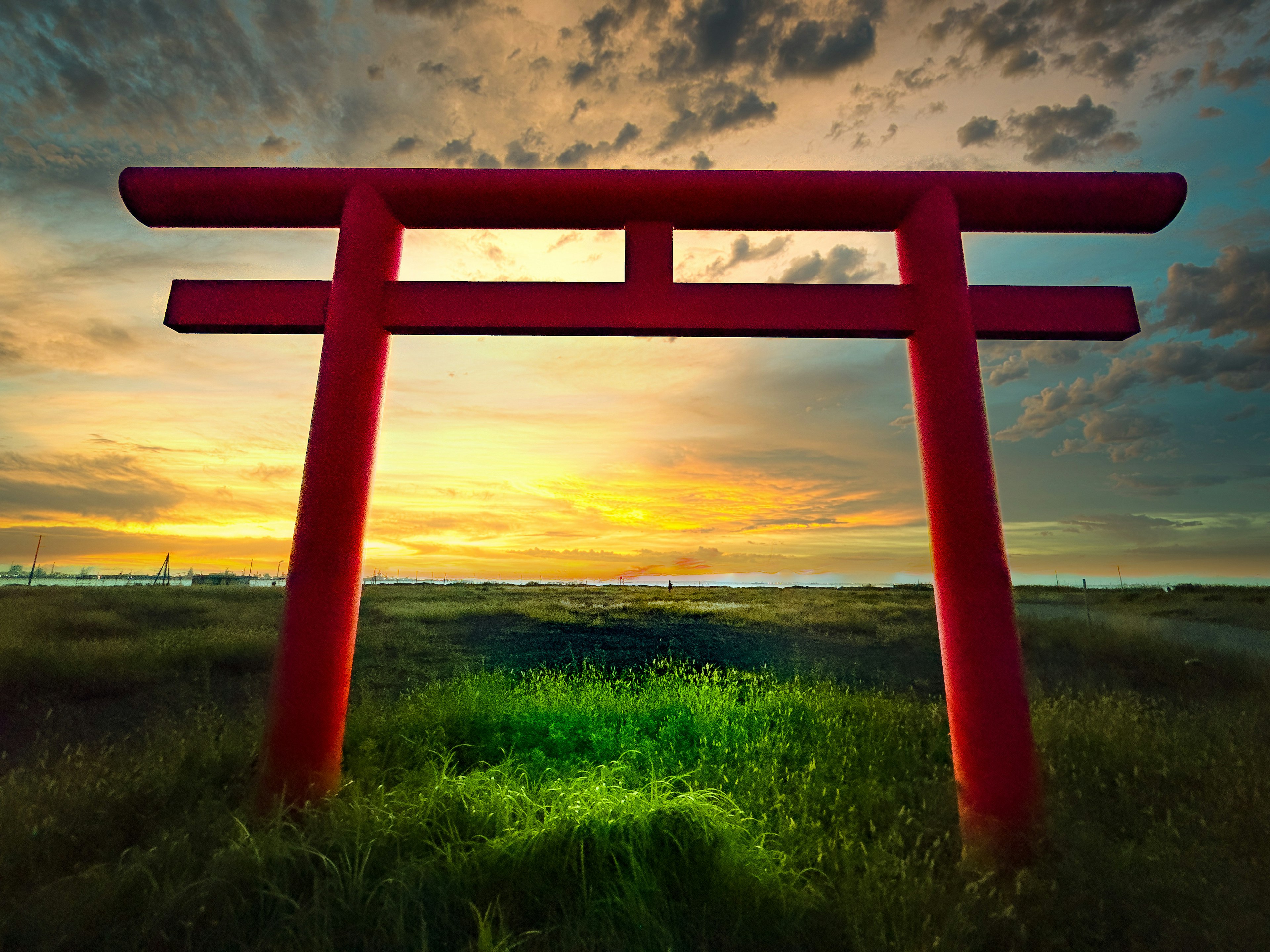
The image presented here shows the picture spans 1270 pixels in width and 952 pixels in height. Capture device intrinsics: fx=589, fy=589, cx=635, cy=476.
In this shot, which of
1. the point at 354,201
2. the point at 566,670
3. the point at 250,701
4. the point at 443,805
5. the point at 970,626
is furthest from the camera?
the point at 566,670

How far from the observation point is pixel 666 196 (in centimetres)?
356

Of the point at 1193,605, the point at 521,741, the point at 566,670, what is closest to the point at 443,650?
the point at 566,670

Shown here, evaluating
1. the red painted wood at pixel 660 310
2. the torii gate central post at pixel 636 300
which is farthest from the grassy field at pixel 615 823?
the red painted wood at pixel 660 310

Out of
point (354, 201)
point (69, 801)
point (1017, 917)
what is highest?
point (354, 201)

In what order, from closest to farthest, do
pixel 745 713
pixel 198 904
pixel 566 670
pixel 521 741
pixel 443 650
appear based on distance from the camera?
pixel 198 904 → pixel 521 741 → pixel 745 713 → pixel 566 670 → pixel 443 650

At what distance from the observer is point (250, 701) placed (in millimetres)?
5758

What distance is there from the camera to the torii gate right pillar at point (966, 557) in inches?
114

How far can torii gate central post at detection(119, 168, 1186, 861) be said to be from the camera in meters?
3.11

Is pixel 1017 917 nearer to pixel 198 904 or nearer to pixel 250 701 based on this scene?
pixel 198 904

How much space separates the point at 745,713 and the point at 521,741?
80.1 inches

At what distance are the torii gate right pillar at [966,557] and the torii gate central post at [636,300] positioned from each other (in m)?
0.01

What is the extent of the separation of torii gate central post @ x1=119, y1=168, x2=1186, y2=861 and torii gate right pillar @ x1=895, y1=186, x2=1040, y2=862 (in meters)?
0.01

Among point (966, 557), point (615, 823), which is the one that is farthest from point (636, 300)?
point (615, 823)

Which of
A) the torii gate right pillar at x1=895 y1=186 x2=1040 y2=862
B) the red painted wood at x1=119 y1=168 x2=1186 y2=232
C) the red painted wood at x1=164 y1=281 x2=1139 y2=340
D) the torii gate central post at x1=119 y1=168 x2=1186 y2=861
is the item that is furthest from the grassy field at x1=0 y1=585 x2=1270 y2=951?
the red painted wood at x1=119 y1=168 x2=1186 y2=232
